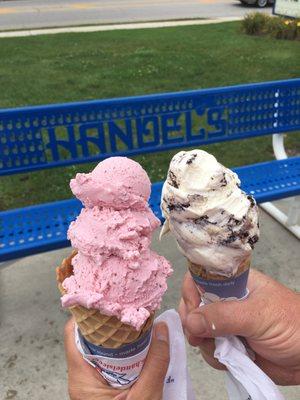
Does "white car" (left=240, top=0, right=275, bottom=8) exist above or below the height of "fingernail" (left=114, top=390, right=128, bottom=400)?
below

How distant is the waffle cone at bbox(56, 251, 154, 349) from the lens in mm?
1522

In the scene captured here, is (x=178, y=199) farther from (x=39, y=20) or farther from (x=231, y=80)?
(x=39, y=20)

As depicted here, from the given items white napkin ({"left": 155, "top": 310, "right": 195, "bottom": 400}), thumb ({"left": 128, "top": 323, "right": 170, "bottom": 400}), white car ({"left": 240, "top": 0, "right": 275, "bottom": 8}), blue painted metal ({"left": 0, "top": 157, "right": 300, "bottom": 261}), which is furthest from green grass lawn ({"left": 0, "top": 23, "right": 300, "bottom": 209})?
white car ({"left": 240, "top": 0, "right": 275, "bottom": 8})

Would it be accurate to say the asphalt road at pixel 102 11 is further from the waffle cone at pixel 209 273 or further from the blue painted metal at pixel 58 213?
the waffle cone at pixel 209 273

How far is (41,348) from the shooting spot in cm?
296

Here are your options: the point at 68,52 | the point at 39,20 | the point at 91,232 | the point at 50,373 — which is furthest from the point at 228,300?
the point at 39,20

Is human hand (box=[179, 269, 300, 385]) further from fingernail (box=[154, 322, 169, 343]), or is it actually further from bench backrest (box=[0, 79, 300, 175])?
bench backrest (box=[0, 79, 300, 175])

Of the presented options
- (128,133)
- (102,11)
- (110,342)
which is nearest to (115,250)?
(110,342)

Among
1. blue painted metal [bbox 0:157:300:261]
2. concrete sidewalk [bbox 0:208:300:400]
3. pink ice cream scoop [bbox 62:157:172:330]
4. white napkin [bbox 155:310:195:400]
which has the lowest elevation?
concrete sidewalk [bbox 0:208:300:400]

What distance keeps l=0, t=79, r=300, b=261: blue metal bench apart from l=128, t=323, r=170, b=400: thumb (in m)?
1.32

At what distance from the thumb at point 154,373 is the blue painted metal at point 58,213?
132 centimetres

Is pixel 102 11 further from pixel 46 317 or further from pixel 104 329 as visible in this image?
pixel 104 329

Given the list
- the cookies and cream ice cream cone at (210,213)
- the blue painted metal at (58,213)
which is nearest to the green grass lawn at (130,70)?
the blue painted metal at (58,213)

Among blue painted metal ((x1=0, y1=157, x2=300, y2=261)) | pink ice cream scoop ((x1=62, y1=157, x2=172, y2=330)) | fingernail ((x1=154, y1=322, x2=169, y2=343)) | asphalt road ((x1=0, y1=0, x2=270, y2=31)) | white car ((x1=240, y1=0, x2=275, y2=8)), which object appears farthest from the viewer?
white car ((x1=240, y1=0, x2=275, y2=8))
